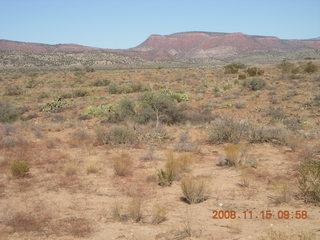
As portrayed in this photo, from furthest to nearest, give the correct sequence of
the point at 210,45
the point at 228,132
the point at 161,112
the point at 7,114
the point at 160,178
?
the point at 210,45 < the point at 7,114 < the point at 161,112 < the point at 228,132 < the point at 160,178

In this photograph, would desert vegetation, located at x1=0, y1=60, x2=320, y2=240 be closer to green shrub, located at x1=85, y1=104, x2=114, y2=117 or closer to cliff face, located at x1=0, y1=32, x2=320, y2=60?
green shrub, located at x1=85, y1=104, x2=114, y2=117

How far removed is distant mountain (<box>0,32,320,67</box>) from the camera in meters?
83.0

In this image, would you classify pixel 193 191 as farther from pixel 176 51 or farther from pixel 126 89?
pixel 176 51

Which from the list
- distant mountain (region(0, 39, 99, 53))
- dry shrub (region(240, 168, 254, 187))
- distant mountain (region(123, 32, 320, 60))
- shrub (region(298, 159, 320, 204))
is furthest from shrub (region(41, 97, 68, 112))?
distant mountain (region(123, 32, 320, 60))

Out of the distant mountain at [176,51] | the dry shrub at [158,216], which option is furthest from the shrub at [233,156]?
the distant mountain at [176,51]

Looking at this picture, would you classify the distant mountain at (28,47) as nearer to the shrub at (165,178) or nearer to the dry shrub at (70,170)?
the dry shrub at (70,170)

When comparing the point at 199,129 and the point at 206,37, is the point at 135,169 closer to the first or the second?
the point at 199,129

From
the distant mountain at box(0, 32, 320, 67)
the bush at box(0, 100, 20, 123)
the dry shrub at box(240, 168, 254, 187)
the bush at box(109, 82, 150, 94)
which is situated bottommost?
the bush at box(0, 100, 20, 123)

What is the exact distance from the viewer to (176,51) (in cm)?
17425

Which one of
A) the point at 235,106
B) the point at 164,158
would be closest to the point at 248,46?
the point at 235,106

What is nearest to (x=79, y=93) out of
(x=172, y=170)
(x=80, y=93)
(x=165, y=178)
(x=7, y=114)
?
(x=80, y=93)

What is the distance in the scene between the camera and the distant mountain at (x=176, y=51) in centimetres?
8304

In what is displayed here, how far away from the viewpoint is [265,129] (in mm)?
10508

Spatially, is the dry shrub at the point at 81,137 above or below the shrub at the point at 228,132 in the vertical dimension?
below
